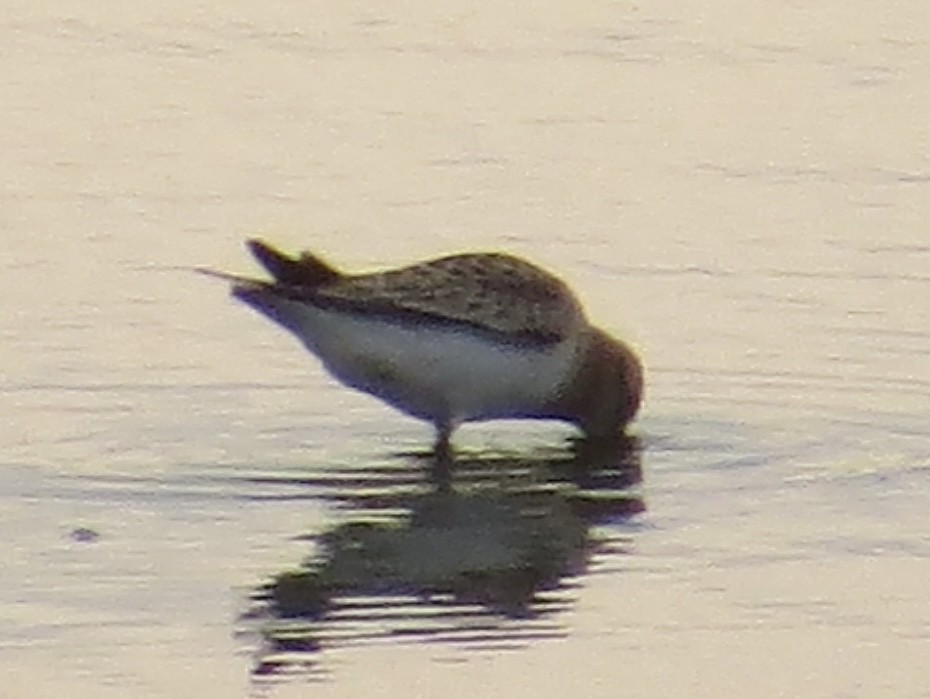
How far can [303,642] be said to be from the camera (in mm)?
8812

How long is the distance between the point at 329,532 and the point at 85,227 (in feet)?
10.1

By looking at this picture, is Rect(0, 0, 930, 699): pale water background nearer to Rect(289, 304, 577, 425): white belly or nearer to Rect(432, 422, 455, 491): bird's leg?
Rect(432, 422, 455, 491): bird's leg

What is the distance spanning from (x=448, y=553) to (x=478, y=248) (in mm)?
2978

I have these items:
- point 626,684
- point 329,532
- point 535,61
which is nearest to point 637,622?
point 626,684

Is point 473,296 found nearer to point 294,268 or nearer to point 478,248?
point 294,268

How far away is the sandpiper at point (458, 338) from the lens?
10.7 m

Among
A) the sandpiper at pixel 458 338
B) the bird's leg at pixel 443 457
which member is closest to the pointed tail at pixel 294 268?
the sandpiper at pixel 458 338

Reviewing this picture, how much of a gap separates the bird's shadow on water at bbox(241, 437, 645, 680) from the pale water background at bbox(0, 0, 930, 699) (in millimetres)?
45

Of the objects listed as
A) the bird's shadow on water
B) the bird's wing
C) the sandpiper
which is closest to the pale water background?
the bird's shadow on water

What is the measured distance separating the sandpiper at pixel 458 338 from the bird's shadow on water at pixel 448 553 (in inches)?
6.0

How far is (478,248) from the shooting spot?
12.7 m

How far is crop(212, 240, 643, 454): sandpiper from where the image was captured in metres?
10.7

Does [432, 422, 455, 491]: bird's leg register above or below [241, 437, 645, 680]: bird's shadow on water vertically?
above

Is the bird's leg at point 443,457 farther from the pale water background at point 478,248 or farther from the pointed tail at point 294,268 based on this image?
the pointed tail at point 294,268
